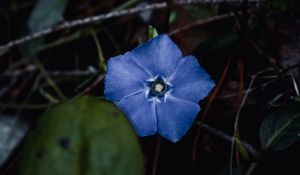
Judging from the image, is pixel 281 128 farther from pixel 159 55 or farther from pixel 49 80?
pixel 49 80

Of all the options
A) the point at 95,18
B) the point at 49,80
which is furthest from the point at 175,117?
the point at 49,80

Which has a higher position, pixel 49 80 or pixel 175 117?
pixel 49 80

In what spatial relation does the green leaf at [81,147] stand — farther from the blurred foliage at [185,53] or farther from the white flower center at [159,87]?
the white flower center at [159,87]

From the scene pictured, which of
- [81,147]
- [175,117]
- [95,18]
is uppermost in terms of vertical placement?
[95,18]

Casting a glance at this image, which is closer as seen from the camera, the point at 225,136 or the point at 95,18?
the point at 225,136

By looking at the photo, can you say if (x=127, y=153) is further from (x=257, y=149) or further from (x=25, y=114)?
(x=25, y=114)

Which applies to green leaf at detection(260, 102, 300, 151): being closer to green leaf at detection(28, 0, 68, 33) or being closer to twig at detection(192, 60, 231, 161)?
twig at detection(192, 60, 231, 161)

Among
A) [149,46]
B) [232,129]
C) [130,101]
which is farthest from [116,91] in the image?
[232,129]
